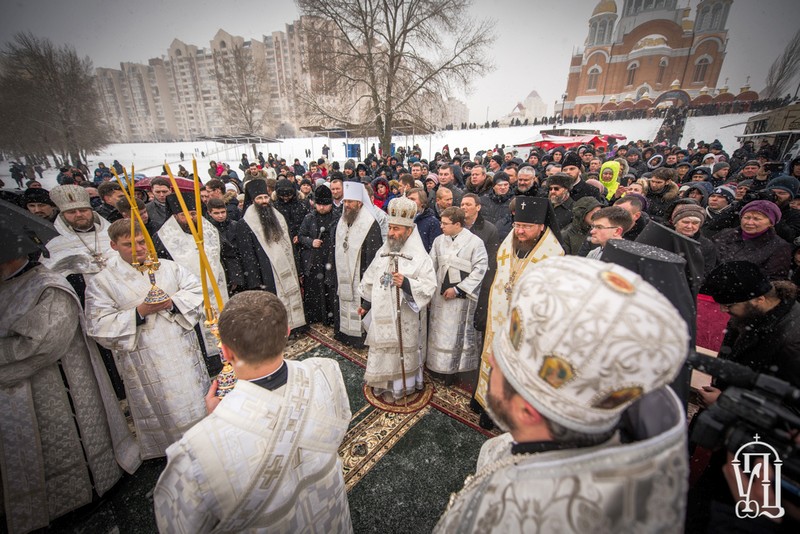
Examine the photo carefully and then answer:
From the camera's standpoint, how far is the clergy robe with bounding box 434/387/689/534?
0.74m

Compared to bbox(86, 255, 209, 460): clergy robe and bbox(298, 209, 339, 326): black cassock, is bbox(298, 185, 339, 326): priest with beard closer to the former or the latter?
bbox(298, 209, 339, 326): black cassock

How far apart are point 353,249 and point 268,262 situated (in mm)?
1371

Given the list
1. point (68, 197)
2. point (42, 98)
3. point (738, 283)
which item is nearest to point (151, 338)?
point (68, 197)

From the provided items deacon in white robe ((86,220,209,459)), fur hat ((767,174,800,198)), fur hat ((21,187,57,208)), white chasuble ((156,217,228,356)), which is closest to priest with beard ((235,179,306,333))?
white chasuble ((156,217,228,356))

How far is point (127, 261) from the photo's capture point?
2648 millimetres

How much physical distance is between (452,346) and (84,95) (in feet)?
133

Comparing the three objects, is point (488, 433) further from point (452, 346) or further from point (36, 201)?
point (36, 201)

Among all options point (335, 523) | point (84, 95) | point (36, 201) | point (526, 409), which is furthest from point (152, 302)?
point (84, 95)

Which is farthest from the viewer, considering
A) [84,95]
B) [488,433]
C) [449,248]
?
[84,95]

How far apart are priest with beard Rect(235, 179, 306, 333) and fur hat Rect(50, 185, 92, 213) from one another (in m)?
1.67

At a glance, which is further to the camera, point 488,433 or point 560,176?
point 560,176

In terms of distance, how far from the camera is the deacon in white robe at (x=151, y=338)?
2514 millimetres

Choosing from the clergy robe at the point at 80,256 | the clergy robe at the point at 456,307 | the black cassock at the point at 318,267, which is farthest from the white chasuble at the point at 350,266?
the clergy robe at the point at 80,256

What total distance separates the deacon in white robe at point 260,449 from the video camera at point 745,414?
1387 millimetres
